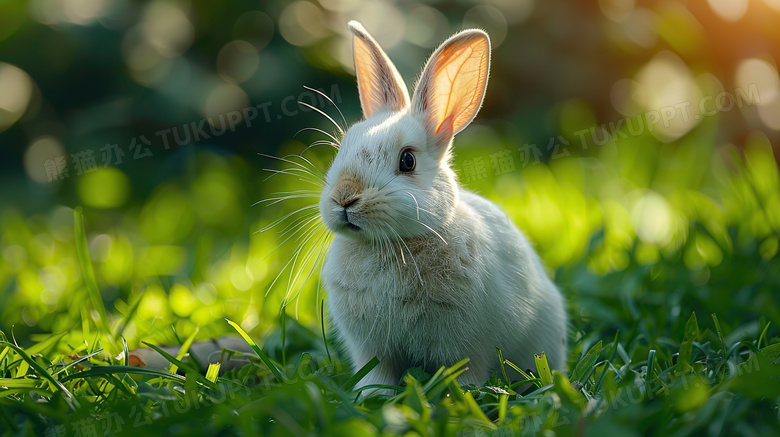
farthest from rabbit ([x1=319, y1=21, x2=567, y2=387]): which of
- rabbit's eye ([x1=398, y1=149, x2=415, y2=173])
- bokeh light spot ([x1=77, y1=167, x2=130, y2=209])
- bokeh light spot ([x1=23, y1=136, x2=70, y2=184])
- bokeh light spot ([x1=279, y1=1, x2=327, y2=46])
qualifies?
bokeh light spot ([x1=23, y1=136, x2=70, y2=184])

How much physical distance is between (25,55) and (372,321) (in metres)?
4.31

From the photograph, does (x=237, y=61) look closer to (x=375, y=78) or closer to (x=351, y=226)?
(x=375, y=78)

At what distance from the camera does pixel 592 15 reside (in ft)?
19.4

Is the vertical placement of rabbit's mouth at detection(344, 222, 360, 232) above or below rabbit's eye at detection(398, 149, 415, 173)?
below

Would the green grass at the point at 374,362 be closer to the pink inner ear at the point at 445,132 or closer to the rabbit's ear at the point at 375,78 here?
the pink inner ear at the point at 445,132

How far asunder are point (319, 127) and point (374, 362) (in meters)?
3.28

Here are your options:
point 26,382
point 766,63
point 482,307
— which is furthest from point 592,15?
point 26,382

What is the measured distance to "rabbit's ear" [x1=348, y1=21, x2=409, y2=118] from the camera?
2.47 meters

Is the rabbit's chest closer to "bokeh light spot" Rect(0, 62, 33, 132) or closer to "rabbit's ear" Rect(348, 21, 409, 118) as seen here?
"rabbit's ear" Rect(348, 21, 409, 118)

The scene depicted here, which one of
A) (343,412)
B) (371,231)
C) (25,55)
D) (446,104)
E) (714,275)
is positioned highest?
(25,55)

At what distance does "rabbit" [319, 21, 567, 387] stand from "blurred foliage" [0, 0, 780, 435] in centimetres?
18

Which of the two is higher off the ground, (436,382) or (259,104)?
(259,104)

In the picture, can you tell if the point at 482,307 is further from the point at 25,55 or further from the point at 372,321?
the point at 25,55

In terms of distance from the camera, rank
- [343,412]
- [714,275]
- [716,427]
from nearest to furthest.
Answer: [716,427], [343,412], [714,275]
